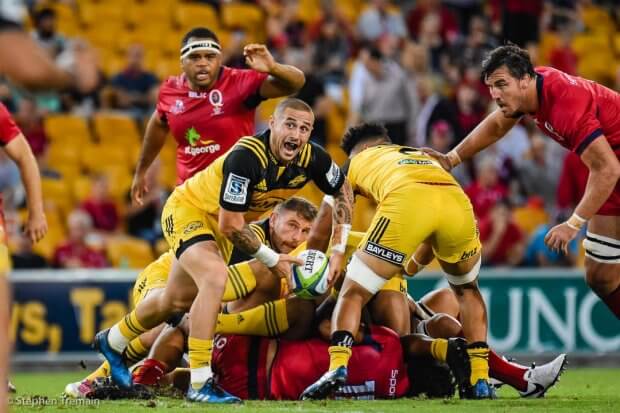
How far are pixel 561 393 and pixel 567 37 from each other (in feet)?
34.5

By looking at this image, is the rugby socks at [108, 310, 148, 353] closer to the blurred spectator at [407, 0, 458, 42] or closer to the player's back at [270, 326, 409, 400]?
the player's back at [270, 326, 409, 400]

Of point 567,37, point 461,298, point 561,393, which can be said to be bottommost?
point 561,393

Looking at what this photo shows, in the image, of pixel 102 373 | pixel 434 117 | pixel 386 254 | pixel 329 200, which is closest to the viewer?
pixel 386 254

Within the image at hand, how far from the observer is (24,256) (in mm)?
13180

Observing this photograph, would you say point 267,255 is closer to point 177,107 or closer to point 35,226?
point 35,226

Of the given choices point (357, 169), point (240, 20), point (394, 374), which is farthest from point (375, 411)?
point (240, 20)

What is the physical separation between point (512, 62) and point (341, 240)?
1.58 metres

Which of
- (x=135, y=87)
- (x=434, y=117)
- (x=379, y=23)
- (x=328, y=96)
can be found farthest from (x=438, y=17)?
(x=135, y=87)

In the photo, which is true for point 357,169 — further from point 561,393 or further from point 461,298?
point 561,393

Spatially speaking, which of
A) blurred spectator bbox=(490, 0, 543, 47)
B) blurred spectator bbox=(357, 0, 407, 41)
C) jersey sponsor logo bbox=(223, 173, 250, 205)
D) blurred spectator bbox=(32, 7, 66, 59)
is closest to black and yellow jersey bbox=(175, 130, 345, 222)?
jersey sponsor logo bbox=(223, 173, 250, 205)

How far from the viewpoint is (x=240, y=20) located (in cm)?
1761

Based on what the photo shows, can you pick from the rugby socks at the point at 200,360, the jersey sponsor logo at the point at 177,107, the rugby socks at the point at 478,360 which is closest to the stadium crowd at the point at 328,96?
the jersey sponsor logo at the point at 177,107

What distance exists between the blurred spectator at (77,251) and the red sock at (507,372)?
642 cm

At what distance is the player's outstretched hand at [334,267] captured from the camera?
7.65m
